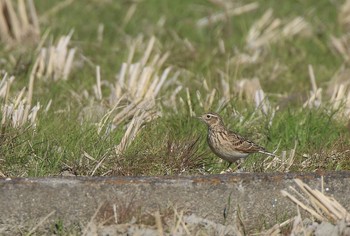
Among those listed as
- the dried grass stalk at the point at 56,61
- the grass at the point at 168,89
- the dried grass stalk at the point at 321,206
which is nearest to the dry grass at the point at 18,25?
the grass at the point at 168,89

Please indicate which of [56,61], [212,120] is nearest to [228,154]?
[212,120]

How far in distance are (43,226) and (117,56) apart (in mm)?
5563

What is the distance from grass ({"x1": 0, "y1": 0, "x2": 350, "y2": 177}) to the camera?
8047mm

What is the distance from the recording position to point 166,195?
23.4ft

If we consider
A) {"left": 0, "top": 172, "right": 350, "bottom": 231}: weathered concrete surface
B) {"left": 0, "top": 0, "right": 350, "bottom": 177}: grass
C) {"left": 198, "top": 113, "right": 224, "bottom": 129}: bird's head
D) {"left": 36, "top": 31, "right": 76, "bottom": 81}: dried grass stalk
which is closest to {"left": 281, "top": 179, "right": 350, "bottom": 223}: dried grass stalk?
{"left": 0, "top": 172, "right": 350, "bottom": 231}: weathered concrete surface

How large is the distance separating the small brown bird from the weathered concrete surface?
1.03 m

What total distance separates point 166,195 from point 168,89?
12.4ft

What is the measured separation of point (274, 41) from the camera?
13.4m

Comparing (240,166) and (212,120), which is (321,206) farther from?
(212,120)

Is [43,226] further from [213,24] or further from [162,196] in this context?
[213,24]

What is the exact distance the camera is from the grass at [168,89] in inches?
317

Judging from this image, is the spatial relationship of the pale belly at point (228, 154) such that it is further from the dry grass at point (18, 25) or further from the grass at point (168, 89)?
the dry grass at point (18, 25)

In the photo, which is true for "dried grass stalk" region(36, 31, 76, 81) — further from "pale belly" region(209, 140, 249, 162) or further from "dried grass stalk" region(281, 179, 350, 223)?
"dried grass stalk" region(281, 179, 350, 223)

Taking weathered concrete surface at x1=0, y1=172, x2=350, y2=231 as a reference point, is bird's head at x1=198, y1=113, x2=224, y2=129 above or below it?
below
